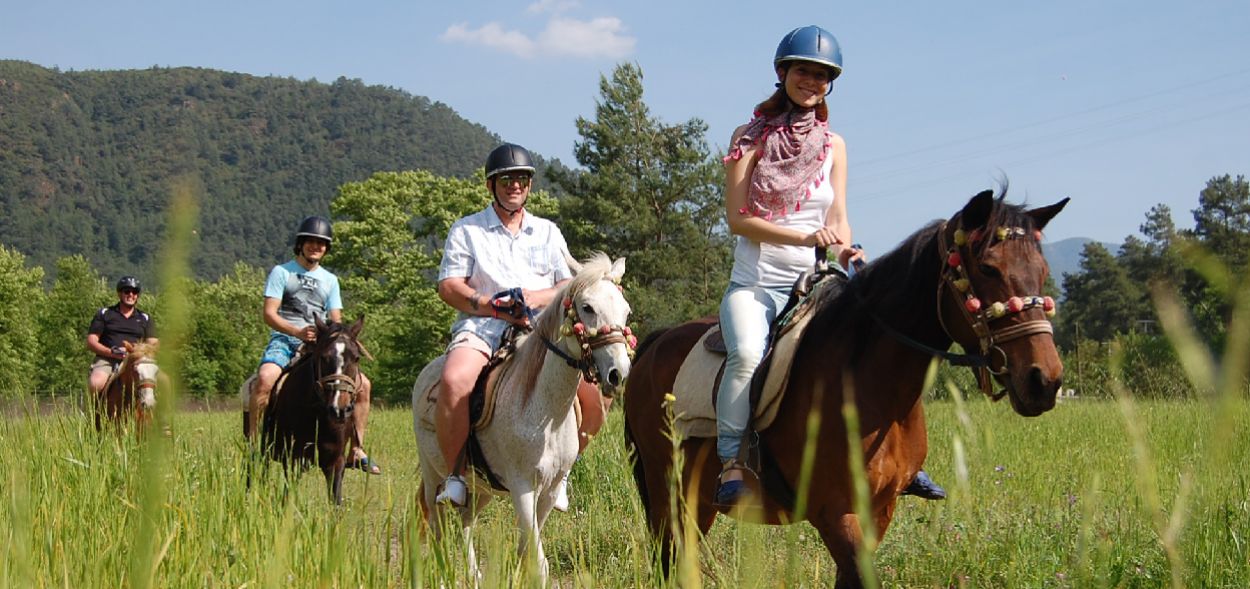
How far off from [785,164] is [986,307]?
137 centimetres

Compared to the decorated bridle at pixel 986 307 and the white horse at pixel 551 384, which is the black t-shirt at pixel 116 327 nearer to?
the white horse at pixel 551 384

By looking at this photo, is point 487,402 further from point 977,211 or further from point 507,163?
point 977,211

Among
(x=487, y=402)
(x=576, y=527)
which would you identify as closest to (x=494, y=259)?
(x=487, y=402)

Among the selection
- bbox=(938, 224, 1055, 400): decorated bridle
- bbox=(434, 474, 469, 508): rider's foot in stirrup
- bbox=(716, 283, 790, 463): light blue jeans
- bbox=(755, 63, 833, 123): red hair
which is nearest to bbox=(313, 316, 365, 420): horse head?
bbox=(434, 474, 469, 508): rider's foot in stirrup

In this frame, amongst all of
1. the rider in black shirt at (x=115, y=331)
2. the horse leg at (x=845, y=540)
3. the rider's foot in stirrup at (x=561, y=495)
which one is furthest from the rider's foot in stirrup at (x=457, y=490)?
the rider in black shirt at (x=115, y=331)

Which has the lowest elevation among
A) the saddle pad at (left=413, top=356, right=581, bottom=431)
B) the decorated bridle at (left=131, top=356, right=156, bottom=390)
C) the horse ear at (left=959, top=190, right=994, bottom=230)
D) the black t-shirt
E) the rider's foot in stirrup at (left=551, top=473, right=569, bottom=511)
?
the rider's foot in stirrup at (left=551, top=473, right=569, bottom=511)

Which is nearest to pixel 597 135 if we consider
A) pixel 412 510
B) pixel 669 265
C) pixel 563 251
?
pixel 669 265

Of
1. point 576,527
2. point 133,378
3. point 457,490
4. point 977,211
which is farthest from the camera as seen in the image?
point 133,378

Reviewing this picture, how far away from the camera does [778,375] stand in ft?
14.5

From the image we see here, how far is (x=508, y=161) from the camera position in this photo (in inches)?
234

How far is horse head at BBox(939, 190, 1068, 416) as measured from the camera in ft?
11.3

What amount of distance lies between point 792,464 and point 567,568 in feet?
8.59

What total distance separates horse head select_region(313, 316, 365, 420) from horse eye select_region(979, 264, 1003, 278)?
5663 millimetres

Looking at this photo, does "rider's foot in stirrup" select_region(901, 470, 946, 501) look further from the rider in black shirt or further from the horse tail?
the rider in black shirt
